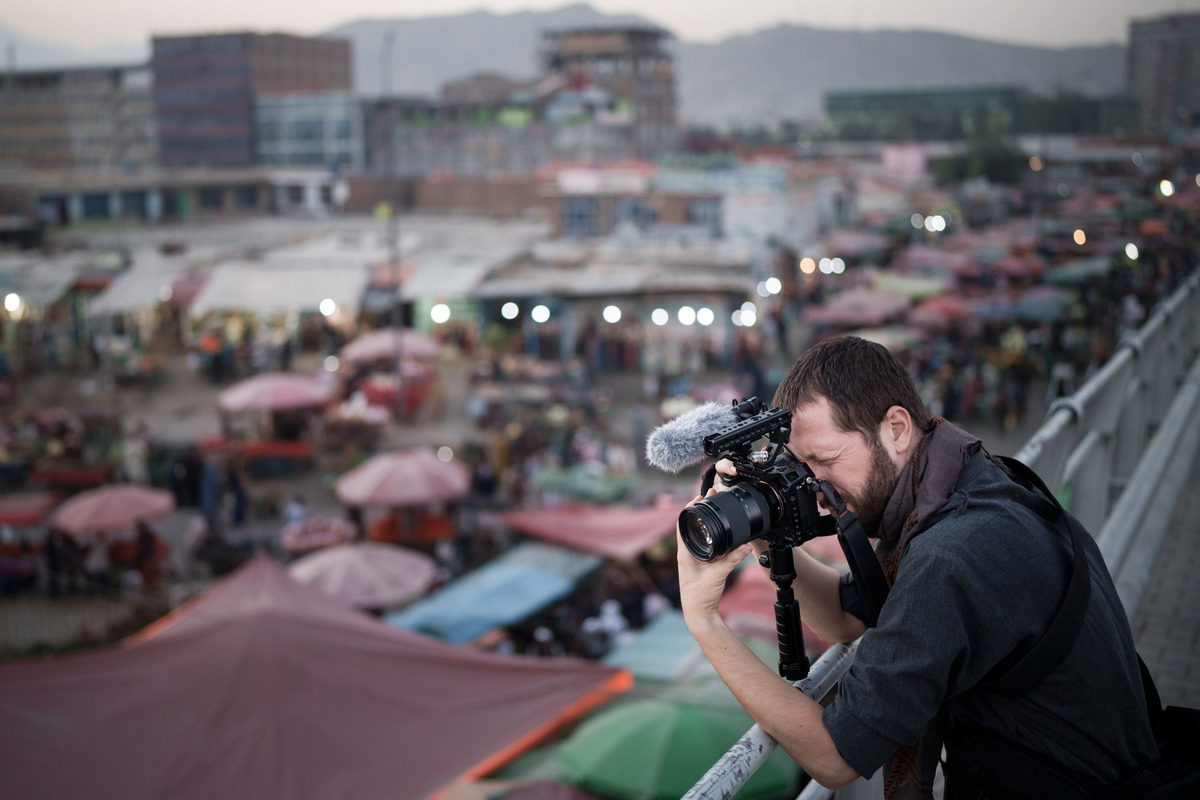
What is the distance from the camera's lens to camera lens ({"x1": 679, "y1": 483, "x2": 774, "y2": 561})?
5.84 ft

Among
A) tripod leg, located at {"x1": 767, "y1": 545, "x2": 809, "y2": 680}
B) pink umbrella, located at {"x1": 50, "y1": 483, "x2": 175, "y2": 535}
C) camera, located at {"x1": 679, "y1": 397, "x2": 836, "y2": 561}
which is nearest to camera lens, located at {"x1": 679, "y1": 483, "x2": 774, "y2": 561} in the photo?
camera, located at {"x1": 679, "y1": 397, "x2": 836, "y2": 561}

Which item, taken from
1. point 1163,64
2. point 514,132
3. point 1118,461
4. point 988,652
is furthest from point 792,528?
point 1163,64

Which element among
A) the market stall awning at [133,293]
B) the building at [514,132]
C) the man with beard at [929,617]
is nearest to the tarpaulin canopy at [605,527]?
the man with beard at [929,617]

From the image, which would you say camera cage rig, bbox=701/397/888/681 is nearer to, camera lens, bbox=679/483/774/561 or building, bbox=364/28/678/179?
camera lens, bbox=679/483/774/561

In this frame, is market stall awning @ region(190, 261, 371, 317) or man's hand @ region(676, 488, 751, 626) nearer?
man's hand @ region(676, 488, 751, 626)

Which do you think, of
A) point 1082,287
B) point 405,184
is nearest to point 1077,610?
point 1082,287

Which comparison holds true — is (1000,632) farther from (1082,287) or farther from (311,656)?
(1082,287)

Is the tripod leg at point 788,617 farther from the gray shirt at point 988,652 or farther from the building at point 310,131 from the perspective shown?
the building at point 310,131

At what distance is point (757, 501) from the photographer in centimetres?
182

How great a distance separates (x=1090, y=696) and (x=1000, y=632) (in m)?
0.22

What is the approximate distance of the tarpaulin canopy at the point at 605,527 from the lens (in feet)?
37.8

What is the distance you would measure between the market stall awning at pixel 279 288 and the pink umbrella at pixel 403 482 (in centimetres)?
1261

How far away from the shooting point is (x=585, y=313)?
28.8m

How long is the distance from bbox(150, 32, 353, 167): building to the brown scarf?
338 feet
